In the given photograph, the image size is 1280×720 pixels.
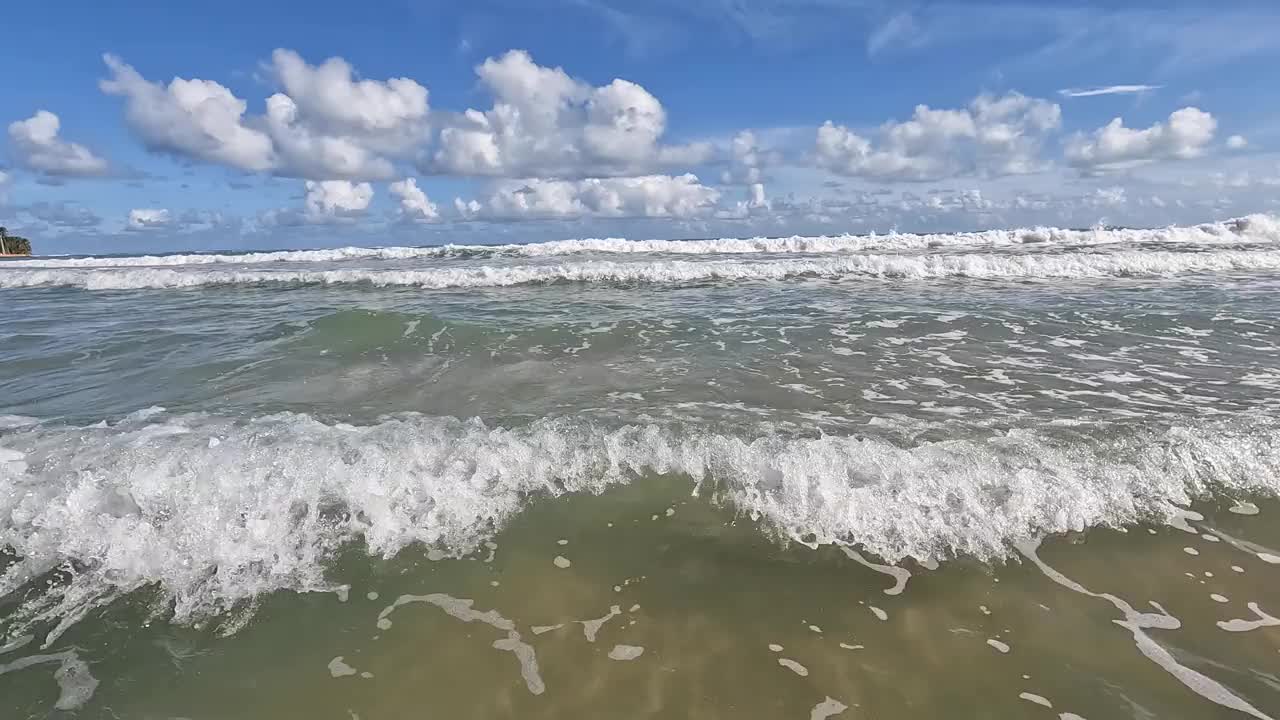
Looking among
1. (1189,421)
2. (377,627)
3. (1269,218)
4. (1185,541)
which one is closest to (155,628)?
(377,627)

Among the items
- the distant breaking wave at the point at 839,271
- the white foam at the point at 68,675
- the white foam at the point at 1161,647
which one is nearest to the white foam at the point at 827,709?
the white foam at the point at 1161,647

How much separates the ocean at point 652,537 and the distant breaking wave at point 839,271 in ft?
34.2

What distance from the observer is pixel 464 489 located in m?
4.29

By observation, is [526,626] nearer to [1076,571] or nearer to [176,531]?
[176,531]

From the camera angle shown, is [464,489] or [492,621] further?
[464,489]

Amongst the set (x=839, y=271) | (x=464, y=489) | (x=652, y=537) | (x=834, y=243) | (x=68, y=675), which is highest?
(x=834, y=243)

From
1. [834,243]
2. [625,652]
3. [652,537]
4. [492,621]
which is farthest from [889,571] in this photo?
[834,243]

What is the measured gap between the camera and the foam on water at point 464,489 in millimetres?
3594

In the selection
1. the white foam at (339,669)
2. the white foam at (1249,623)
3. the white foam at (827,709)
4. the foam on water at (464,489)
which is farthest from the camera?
the foam on water at (464,489)

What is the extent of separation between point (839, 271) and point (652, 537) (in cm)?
1701

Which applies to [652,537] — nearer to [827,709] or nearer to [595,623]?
[595,623]

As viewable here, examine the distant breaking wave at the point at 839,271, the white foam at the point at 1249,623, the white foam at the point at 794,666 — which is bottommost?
the white foam at the point at 794,666

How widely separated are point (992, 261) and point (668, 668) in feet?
64.5

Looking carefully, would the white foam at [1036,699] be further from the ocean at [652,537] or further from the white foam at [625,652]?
the white foam at [625,652]
